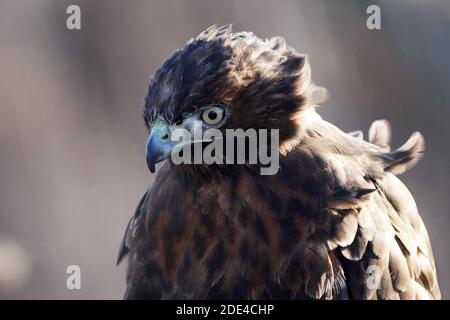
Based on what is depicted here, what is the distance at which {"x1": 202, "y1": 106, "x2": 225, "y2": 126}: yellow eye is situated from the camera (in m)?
4.74

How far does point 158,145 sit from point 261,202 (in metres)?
0.68

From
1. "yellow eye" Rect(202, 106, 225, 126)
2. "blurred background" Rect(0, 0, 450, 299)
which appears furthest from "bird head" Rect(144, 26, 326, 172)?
"blurred background" Rect(0, 0, 450, 299)

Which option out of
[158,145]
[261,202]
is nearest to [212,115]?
[158,145]

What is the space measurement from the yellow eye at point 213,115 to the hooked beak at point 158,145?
21cm

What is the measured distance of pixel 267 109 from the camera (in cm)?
493

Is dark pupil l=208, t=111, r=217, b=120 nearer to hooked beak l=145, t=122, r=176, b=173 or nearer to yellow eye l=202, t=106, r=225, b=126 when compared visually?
yellow eye l=202, t=106, r=225, b=126

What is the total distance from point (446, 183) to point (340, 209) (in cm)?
747

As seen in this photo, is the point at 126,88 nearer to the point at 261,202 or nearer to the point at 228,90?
the point at 261,202

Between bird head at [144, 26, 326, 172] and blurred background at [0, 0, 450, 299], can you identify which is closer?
bird head at [144, 26, 326, 172]

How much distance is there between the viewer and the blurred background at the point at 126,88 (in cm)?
1152

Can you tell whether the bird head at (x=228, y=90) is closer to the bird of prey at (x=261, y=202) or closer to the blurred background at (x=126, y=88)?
the bird of prey at (x=261, y=202)

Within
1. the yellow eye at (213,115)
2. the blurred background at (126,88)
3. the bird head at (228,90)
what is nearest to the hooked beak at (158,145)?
the bird head at (228,90)
